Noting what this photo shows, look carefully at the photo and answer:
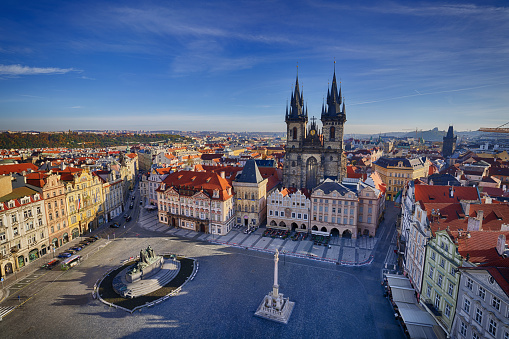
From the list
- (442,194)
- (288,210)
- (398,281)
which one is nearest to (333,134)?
(288,210)

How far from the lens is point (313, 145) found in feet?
289

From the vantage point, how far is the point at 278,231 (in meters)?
69.1

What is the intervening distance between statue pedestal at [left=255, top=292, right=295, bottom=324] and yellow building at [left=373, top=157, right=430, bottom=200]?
7950 cm

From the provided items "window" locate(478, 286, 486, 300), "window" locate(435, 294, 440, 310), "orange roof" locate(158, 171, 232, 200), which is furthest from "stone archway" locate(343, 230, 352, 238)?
"window" locate(478, 286, 486, 300)

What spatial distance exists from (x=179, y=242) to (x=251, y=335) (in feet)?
113

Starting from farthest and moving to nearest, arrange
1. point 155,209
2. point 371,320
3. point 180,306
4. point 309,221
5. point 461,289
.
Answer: point 155,209 → point 309,221 → point 180,306 → point 371,320 → point 461,289

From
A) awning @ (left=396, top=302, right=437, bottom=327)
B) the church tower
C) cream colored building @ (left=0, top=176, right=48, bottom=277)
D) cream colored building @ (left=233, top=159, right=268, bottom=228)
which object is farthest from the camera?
the church tower

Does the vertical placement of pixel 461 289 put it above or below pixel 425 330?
above

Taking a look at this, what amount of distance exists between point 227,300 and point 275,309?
25.6ft

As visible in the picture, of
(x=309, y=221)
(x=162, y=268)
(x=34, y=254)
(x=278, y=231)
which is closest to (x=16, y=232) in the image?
(x=34, y=254)

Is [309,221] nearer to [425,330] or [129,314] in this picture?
[425,330]

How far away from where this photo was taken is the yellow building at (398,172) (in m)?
102

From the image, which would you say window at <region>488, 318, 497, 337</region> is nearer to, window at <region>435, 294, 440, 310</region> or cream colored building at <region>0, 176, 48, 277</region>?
window at <region>435, 294, 440, 310</region>

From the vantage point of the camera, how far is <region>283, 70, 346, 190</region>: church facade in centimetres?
8506
